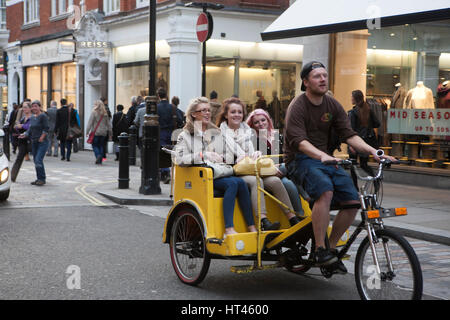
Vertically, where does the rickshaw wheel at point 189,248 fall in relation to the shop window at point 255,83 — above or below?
below

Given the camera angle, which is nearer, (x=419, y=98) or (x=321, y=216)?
(x=321, y=216)

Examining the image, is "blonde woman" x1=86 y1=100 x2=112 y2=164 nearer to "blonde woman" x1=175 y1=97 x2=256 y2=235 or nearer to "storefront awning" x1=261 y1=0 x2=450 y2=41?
"storefront awning" x1=261 y1=0 x2=450 y2=41

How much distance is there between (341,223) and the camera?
5.11 meters

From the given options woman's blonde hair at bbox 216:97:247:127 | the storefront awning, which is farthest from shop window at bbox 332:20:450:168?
woman's blonde hair at bbox 216:97:247:127

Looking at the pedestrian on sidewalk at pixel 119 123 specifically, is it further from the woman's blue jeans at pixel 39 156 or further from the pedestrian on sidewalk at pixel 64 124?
the woman's blue jeans at pixel 39 156

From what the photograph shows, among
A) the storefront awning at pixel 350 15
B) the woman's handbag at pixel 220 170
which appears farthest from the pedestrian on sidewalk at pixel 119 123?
the woman's handbag at pixel 220 170

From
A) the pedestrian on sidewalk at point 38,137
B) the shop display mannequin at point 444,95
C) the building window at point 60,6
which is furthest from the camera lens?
the building window at point 60,6

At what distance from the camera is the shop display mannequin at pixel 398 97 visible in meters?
13.7

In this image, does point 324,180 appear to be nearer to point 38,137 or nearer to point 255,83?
point 38,137

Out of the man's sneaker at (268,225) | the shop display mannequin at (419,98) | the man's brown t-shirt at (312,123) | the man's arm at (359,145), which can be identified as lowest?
the man's sneaker at (268,225)

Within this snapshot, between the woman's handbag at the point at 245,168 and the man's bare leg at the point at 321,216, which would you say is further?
the woman's handbag at the point at 245,168

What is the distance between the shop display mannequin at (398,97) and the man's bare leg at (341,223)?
29.7 feet

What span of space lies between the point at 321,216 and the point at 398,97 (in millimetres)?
9448

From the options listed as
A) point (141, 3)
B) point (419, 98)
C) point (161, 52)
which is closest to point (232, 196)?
point (419, 98)
